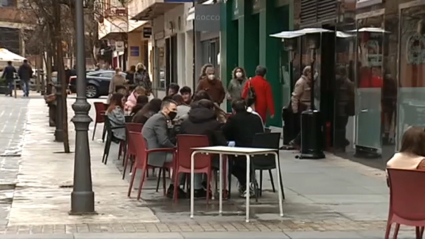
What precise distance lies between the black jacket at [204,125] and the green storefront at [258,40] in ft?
30.1

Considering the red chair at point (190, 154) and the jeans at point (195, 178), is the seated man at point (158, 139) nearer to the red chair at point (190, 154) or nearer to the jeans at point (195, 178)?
the jeans at point (195, 178)

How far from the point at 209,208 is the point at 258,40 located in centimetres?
1416

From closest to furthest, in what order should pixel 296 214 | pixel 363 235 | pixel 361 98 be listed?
pixel 363 235 < pixel 296 214 < pixel 361 98

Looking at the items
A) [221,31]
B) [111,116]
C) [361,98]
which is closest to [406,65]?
[361,98]

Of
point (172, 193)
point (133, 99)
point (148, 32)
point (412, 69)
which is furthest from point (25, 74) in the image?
point (172, 193)

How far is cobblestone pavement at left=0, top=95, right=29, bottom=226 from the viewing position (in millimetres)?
12039

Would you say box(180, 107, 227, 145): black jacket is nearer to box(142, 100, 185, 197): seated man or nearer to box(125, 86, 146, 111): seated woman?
box(142, 100, 185, 197): seated man

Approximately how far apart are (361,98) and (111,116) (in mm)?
4883

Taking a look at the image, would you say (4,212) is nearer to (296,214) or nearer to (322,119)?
(296,214)

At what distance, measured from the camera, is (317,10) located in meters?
18.5

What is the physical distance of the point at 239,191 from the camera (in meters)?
12.0

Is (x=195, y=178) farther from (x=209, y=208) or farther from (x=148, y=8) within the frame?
(x=148, y=8)

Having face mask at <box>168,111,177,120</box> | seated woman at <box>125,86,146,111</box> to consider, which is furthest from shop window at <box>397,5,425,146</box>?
seated woman at <box>125,86,146,111</box>

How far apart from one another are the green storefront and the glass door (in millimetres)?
4487
